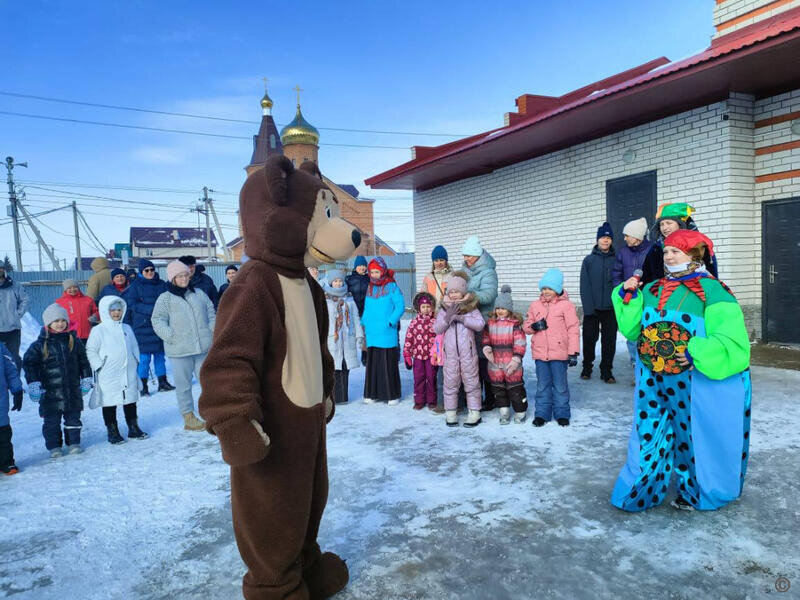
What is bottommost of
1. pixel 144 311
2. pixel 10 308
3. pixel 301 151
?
pixel 144 311

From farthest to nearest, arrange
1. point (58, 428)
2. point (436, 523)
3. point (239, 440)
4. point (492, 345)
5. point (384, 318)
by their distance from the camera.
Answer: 1. point (384, 318)
2. point (492, 345)
3. point (58, 428)
4. point (436, 523)
5. point (239, 440)

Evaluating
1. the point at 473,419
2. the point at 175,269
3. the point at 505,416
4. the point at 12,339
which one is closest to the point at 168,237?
the point at 12,339

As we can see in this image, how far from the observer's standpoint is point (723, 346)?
2.55m

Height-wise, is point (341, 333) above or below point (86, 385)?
above

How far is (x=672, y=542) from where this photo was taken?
2.64 metres

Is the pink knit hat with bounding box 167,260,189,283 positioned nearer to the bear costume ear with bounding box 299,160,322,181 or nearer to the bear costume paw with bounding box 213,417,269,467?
the bear costume ear with bounding box 299,160,322,181

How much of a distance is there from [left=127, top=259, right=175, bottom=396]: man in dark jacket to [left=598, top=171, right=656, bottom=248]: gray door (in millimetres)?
7590

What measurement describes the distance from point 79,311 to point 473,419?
18.9 feet

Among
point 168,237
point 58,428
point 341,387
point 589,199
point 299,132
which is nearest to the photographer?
point 58,428

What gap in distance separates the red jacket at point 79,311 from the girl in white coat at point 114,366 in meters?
2.62

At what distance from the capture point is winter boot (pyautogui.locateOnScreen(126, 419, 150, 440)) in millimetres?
4852

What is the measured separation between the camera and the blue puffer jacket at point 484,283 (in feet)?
16.9

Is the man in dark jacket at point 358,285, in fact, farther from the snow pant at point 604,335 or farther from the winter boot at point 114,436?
the winter boot at point 114,436

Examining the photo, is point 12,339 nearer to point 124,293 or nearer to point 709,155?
point 124,293
